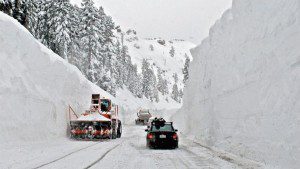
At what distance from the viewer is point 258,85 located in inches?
659

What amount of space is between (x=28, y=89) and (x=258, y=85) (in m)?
13.8

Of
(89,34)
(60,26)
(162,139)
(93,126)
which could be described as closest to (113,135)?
(93,126)

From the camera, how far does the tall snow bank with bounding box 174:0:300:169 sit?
1320 centimetres

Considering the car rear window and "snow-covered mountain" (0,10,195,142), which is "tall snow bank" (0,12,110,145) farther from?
the car rear window

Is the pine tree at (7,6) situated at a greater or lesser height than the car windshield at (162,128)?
greater

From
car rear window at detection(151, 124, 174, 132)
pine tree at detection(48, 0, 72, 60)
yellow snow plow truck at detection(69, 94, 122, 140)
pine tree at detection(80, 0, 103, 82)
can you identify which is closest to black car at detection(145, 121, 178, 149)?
car rear window at detection(151, 124, 174, 132)

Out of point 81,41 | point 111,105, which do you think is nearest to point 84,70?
point 81,41

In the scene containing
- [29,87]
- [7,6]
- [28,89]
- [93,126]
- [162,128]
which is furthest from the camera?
[7,6]

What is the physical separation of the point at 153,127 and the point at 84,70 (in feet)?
154

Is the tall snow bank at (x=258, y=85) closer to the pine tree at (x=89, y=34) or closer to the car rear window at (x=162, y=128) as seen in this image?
the car rear window at (x=162, y=128)

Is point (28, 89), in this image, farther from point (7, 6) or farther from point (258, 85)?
point (7, 6)

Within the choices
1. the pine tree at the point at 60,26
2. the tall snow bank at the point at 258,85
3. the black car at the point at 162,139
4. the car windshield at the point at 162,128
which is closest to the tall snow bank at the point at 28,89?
the black car at the point at 162,139

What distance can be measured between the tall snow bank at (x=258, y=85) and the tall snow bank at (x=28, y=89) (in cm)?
1005

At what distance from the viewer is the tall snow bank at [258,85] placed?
43.3ft
